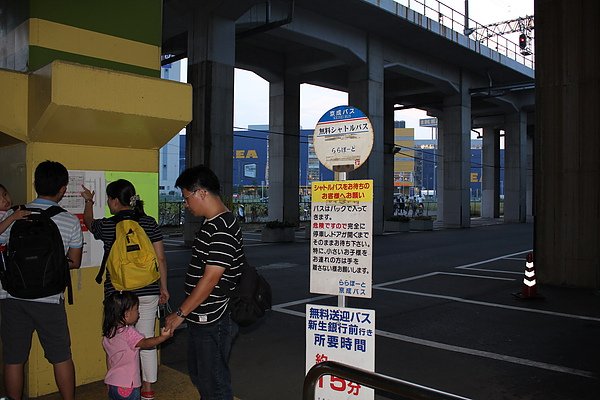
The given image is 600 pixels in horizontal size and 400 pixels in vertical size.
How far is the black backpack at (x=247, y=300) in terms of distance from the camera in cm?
342

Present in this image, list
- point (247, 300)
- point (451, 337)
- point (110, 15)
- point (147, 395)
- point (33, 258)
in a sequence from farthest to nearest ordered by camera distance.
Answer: point (451, 337)
point (110, 15)
point (147, 395)
point (33, 258)
point (247, 300)

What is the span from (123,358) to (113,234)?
102cm

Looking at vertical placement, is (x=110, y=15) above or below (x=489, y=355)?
above

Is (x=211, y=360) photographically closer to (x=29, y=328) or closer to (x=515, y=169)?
(x=29, y=328)

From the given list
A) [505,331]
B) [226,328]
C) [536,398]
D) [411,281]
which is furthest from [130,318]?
[411,281]

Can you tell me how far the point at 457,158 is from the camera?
99.7 feet

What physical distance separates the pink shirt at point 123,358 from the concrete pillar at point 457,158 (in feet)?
94.2

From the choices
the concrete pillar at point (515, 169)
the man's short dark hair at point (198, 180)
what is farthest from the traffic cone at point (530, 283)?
the concrete pillar at point (515, 169)

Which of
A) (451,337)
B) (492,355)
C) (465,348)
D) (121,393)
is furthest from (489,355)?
(121,393)

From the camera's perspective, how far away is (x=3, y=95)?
4395 millimetres

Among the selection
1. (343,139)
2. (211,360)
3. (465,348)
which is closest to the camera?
(211,360)

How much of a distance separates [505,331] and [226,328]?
208 inches

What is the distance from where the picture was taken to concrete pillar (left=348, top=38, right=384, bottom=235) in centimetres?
2369

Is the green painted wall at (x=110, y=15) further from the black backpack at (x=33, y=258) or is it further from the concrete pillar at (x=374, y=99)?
the concrete pillar at (x=374, y=99)
